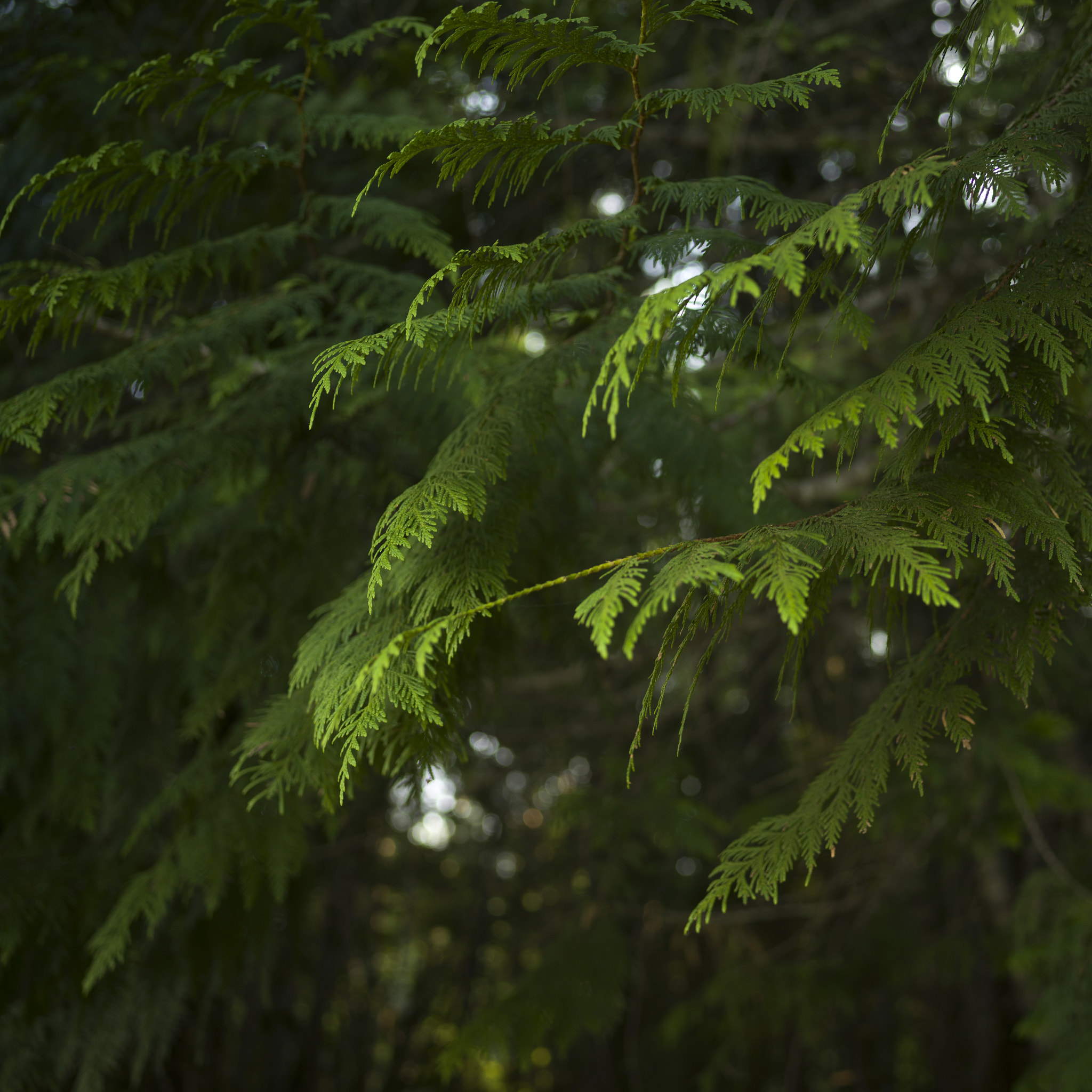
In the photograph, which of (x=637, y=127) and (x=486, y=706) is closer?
(x=637, y=127)

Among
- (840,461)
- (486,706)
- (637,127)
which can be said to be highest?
(637,127)

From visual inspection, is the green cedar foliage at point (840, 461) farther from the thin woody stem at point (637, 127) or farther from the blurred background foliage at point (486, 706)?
the blurred background foliage at point (486, 706)

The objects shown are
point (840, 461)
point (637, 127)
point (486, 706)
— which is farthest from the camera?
point (486, 706)

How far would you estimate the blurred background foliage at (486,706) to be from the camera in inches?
70.1

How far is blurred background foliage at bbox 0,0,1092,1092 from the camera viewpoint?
1781 millimetres

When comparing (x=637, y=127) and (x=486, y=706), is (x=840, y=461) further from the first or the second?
(x=486, y=706)

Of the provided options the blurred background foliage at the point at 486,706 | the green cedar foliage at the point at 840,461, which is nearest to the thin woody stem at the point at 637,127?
the green cedar foliage at the point at 840,461

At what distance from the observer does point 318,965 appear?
18.1 feet

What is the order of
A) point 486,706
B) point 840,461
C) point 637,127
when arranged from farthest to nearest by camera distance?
point 486,706 → point 637,127 → point 840,461

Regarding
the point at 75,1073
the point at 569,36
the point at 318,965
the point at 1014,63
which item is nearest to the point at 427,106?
the point at 1014,63

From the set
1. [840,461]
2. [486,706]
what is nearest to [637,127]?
[840,461]

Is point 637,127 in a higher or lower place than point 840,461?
higher

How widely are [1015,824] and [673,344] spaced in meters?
2.94

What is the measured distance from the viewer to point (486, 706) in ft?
9.03
